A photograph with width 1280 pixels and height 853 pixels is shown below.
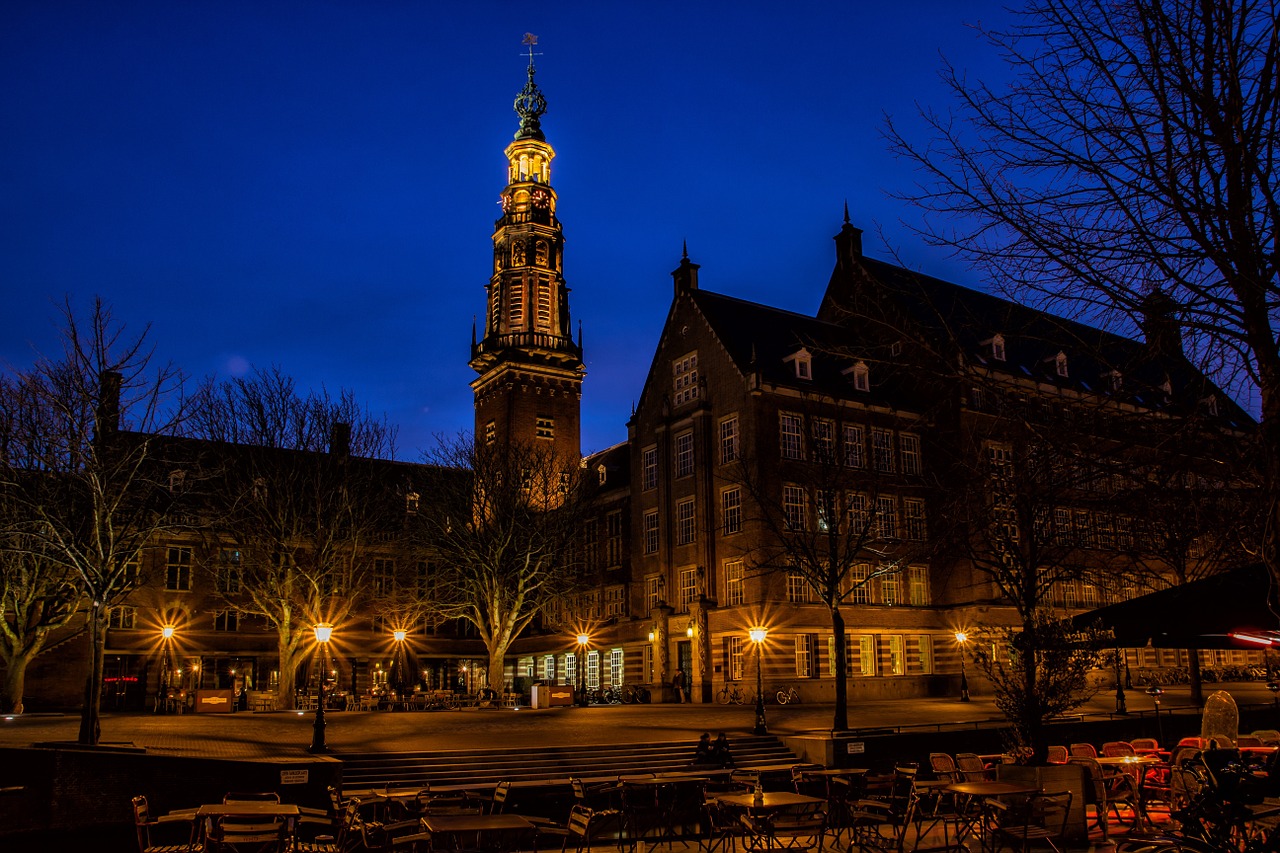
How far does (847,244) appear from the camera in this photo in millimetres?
58812

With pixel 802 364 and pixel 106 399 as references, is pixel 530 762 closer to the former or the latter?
pixel 106 399

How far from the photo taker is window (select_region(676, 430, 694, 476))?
51.2m

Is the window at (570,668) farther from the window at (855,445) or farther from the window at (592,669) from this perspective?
the window at (855,445)

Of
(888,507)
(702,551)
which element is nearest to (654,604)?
(702,551)

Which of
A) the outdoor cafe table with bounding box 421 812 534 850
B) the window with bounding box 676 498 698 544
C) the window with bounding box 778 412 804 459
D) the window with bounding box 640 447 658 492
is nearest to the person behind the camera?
the outdoor cafe table with bounding box 421 812 534 850

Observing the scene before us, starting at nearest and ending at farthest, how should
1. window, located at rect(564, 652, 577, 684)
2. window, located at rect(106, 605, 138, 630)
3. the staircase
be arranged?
1. the staircase
2. window, located at rect(106, 605, 138, 630)
3. window, located at rect(564, 652, 577, 684)

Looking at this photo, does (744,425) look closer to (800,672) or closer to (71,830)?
(800,672)

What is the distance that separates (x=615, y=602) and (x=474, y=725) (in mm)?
23623

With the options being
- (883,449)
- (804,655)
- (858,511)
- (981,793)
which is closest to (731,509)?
(858,511)

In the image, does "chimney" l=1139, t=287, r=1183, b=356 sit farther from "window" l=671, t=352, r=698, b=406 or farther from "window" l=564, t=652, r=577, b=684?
"window" l=564, t=652, r=577, b=684

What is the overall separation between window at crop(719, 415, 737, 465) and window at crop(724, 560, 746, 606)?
15.6ft

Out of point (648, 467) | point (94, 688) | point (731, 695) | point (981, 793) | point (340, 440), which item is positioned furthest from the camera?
point (648, 467)

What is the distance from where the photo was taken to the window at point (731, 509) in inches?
1871

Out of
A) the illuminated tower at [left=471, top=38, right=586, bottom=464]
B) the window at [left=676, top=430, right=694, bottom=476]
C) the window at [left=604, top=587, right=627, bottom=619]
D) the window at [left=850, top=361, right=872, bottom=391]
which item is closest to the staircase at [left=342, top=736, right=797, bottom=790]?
the window at [left=676, top=430, right=694, bottom=476]
